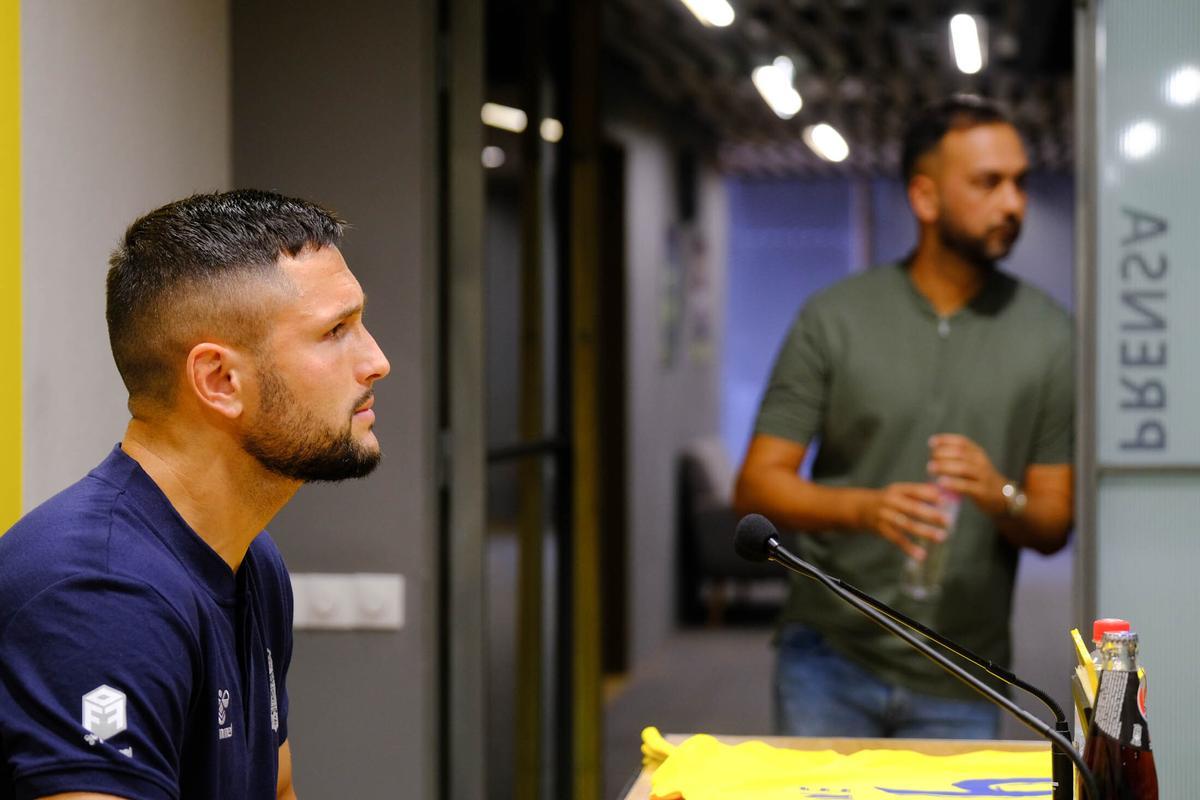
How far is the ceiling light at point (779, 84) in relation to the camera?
22.8 feet

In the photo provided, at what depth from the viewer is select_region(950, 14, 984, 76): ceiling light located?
497 cm

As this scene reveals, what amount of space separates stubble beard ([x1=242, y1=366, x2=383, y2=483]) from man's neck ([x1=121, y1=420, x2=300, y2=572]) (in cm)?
2

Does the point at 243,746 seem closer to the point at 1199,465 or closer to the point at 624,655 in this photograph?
the point at 1199,465

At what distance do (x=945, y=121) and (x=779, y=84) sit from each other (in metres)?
4.18

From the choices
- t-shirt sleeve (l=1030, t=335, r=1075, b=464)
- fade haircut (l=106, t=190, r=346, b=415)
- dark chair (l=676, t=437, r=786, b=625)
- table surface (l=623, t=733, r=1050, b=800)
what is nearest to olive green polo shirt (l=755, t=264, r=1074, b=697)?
t-shirt sleeve (l=1030, t=335, r=1075, b=464)

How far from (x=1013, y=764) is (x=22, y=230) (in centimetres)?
159

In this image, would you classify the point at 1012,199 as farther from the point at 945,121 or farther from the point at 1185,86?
the point at 1185,86

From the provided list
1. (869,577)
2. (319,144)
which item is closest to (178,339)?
(319,144)

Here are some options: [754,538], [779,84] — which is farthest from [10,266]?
[779,84]

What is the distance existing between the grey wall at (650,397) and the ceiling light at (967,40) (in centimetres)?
180

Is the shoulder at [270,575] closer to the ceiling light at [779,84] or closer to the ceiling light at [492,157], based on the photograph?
the ceiling light at [492,157]

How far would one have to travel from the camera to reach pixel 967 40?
5.70 meters

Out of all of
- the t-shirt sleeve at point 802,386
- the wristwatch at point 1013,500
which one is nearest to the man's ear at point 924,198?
the t-shirt sleeve at point 802,386

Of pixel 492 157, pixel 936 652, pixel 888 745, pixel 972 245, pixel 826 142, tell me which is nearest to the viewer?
pixel 936 652
